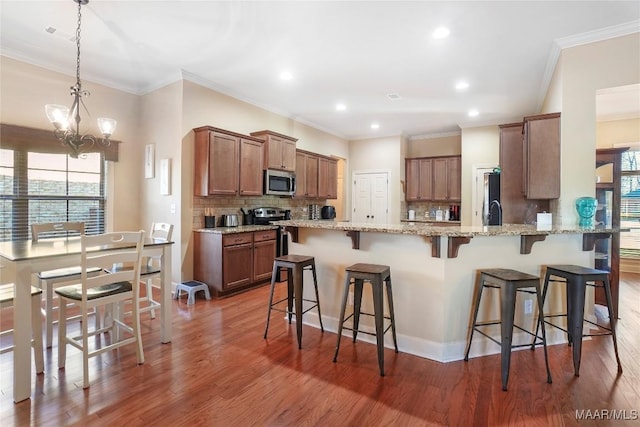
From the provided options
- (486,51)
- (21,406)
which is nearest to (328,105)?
(486,51)

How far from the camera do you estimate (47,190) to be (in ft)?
12.7

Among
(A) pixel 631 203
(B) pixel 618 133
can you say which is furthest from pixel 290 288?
(A) pixel 631 203

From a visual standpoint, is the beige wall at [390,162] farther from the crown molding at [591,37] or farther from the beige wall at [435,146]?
the crown molding at [591,37]

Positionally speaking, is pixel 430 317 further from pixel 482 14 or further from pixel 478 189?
pixel 478 189

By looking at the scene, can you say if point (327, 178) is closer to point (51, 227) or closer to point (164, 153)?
point (164, 153)

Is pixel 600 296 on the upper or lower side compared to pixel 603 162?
lower

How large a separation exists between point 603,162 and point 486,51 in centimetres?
187

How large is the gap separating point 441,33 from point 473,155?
3.89 metres

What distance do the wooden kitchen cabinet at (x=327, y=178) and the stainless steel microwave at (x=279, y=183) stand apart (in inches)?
40.3

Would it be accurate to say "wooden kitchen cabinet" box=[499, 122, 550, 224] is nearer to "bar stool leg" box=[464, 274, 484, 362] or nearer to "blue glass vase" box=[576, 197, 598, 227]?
"blue glass vase" box=[576, 197, 598, 227]

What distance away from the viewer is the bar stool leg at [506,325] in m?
2.11

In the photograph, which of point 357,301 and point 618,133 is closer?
point 357,301

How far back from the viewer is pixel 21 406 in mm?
1883

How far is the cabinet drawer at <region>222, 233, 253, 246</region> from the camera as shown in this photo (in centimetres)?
401
